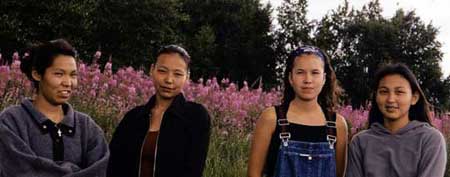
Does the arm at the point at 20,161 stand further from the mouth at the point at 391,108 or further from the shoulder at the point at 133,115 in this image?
the mouth at the point at 391,108

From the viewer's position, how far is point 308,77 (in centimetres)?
372

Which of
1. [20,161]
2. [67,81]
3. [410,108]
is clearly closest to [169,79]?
[67,81]

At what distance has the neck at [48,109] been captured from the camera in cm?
345

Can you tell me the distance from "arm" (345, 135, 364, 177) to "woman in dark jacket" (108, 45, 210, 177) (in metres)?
0.78

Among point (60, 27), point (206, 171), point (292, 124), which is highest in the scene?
point (60, 27)

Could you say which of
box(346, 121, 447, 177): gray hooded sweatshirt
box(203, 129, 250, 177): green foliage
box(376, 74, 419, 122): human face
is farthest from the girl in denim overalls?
box(203, 129, 250, 177): green foliage

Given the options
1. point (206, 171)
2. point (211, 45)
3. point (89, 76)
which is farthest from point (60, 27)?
point (206, 171)

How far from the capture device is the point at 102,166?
Result: 3414 millimetres

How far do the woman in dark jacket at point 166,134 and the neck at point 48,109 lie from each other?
45 centimetres

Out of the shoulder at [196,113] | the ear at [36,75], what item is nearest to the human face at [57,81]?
the ear at [36,75]

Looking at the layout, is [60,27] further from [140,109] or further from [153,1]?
[140,109]

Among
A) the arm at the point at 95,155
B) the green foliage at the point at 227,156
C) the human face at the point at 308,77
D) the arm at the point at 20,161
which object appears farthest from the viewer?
the green foliage at the point at 227,156

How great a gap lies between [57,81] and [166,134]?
64 centimetres

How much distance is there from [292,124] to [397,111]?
0.59m
